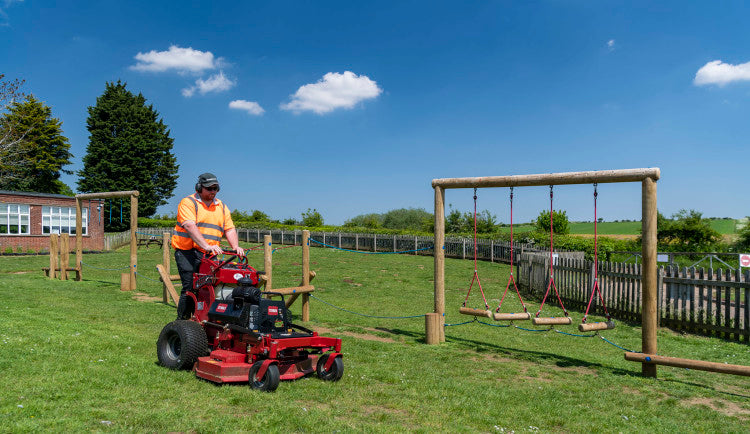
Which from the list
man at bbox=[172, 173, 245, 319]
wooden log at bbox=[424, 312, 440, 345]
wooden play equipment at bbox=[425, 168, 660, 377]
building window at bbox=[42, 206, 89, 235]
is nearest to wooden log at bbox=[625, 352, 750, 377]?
wooden play equipment at bbox=[425, 168, 660, 377]

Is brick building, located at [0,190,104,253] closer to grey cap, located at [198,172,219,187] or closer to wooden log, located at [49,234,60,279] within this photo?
wooden log, located at [49,234,60,279]

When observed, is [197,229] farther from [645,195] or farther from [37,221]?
[37,221]

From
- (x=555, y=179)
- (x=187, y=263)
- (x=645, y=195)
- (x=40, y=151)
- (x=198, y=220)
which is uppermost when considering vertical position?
(x=40, y=151)

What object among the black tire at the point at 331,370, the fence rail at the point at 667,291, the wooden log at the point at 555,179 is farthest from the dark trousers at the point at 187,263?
the wooden log at the point at 555,179

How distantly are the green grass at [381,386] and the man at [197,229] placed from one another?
3.23ft

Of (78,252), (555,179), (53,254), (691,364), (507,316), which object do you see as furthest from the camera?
(53,254)

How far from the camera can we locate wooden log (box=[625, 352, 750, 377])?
6.20 meters

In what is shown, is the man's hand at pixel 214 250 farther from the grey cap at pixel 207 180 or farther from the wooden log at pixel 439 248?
the wooden log at pixel 439 248

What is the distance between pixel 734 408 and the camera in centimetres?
546

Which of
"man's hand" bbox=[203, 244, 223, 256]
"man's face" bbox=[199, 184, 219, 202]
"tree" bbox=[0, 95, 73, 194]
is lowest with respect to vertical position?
"man's hand" bbox=[203, 244, 223, 256]

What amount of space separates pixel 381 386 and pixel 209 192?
10.9 feet

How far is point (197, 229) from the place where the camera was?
6.37 m

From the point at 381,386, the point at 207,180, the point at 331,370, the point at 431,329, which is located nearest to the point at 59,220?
the point at 207,180

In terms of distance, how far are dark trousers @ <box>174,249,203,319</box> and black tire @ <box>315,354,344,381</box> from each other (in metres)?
2.04
